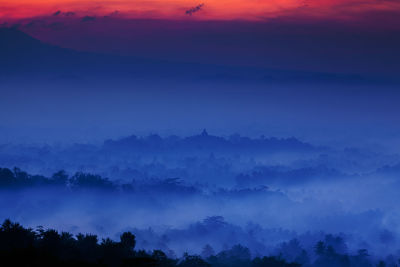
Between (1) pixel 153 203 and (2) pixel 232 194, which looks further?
(2) pixel 232 194

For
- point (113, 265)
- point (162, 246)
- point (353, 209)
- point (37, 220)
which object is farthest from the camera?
point (353, 209)

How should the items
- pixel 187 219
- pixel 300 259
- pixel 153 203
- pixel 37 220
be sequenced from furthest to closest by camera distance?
1. pixel 153 203
2. pixel 187 219
3. pixel 37 220
4. pixel 300 259

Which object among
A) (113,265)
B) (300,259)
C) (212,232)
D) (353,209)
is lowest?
(113,265)

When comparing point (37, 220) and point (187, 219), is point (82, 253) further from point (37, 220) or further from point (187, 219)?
point (187, 219)

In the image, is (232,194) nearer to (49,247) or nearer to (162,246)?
(162,246)

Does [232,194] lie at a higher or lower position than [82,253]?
higher

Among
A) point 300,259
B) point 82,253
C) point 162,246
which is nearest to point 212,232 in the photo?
point 162,246

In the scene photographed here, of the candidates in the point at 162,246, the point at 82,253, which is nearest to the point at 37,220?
the point at 162,246

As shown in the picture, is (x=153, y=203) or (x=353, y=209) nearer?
(x=153, y=203)

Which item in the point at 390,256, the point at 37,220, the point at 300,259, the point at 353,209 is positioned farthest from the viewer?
the point at 353,209
